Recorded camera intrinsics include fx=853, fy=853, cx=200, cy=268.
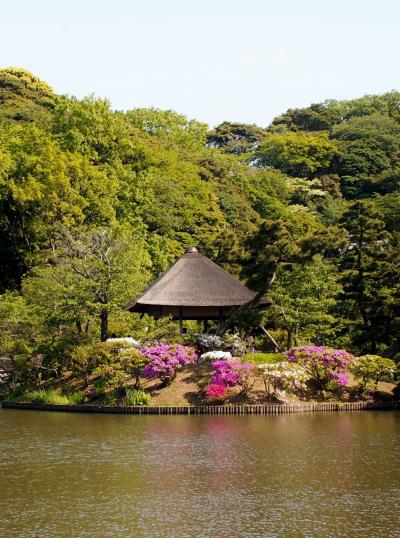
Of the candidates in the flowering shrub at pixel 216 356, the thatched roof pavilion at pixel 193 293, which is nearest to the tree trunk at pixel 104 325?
the thatched roof pavilion at pixel 193 293

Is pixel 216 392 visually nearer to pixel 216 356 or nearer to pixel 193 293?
pixel 216 356

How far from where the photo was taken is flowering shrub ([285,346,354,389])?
28156 millimetres

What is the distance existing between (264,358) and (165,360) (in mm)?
3650

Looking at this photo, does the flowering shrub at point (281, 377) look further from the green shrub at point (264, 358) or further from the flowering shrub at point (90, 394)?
the flowering shrub at point (90, 394)

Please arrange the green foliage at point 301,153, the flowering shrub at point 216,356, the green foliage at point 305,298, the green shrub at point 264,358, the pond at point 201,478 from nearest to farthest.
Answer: the pond at point 201,478, the flowering shrub at point 216,356, the green shrub at point 264,358, the green foliage at point 305,298, the green foliage at point 301,153

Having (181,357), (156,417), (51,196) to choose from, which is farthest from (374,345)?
(51,196)

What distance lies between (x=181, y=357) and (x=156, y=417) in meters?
3.21

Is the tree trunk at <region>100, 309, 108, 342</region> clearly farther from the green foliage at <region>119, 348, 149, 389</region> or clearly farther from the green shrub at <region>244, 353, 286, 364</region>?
the green shrub at <region>244, 353, 286, 364</region>

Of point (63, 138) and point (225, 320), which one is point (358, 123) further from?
point (225, 320)

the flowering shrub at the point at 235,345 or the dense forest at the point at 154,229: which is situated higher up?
the dense forest at the point at 154,229

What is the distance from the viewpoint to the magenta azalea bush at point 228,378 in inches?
1086

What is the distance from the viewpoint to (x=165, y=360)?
28719mm

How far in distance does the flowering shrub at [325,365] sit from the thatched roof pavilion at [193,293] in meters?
4.91

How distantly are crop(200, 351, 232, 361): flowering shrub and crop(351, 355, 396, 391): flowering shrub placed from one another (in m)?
4.35
